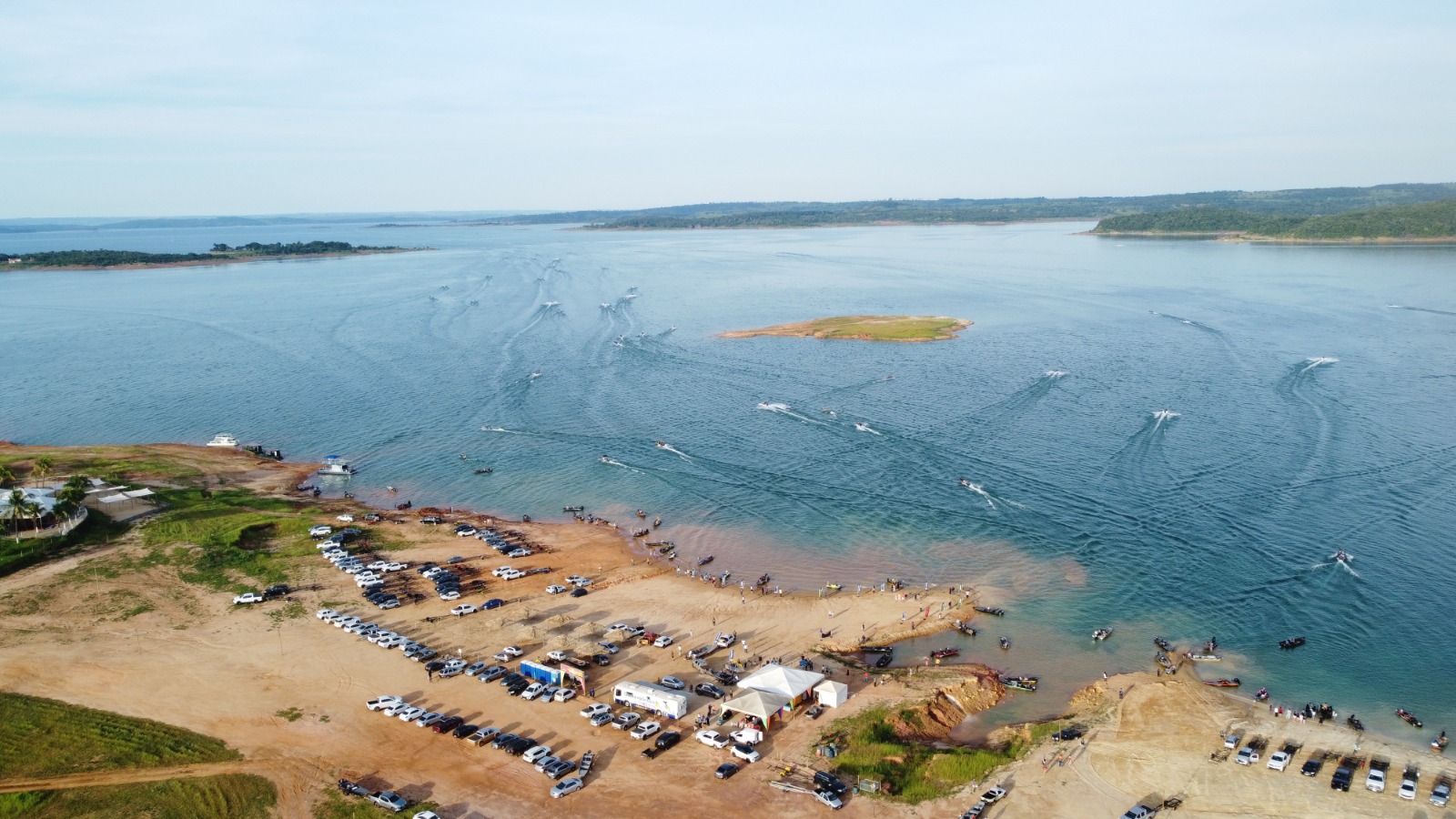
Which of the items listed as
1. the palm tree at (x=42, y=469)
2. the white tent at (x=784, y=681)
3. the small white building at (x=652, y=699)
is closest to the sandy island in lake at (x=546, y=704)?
the small white building at (x=652, y=699)

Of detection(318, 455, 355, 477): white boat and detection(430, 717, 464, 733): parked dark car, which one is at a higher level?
detection(318, 455, 355, 477): white boat

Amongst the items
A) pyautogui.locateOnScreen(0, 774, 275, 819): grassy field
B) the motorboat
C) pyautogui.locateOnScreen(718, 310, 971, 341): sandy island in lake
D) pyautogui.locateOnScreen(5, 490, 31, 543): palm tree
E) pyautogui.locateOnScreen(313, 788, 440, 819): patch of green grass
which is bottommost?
pyautogui.locateOnScreen(313, 788, 440, 819): patch of green grass

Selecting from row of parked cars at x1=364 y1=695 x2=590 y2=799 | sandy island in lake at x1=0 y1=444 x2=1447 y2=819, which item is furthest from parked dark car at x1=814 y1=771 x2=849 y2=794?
row of parked cars at x1=364 y1=695 x2=590 y2=799

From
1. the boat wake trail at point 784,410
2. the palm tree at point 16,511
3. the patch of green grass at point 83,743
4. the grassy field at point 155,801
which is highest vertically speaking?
the boat wake trail at point 784,410

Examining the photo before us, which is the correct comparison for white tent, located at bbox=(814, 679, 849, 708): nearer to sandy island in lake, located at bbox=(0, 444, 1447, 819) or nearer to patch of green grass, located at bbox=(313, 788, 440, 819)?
sandy island in lake, located at bbox=(0, 444, 1447, 819)

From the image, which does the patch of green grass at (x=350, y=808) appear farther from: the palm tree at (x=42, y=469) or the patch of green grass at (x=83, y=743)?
the palm tree at (x=42, y=469)

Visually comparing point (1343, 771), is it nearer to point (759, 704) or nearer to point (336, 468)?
point (759, 704)
